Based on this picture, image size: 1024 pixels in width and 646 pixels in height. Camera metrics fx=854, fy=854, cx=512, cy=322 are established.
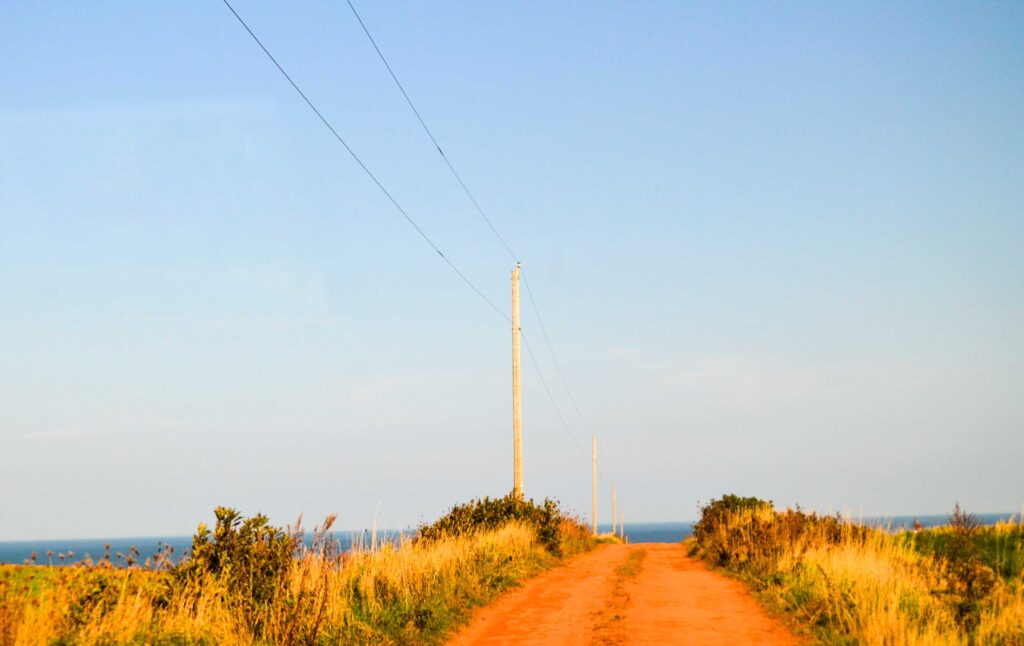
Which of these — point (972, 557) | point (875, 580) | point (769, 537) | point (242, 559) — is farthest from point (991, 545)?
point (242, 559)

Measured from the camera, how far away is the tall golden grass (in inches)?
343

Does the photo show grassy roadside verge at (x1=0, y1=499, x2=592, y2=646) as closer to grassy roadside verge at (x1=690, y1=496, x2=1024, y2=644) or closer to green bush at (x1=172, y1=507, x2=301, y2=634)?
green bush at (x1=172, y1=507, x2=301, y2=634)

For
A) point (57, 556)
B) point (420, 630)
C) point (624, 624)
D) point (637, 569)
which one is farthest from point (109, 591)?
point (637, 569)

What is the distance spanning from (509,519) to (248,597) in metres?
15.4

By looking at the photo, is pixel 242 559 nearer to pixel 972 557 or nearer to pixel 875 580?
pixel 875 580

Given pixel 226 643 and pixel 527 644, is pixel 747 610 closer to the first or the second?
pixel 527 644

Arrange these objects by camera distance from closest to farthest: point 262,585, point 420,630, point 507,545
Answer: point 262,585 → point 420,630 → point 507,545

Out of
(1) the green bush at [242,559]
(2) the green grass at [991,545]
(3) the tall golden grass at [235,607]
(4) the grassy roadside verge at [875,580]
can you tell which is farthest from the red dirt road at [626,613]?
(2) the green grass at [991,545]

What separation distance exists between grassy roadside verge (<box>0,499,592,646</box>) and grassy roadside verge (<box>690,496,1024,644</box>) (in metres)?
5.45

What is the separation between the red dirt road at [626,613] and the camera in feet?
38.5

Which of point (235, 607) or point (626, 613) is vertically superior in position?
point (235, 607)

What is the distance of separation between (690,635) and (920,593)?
13.2ft

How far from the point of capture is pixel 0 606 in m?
8.07

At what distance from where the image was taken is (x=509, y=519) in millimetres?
25219
